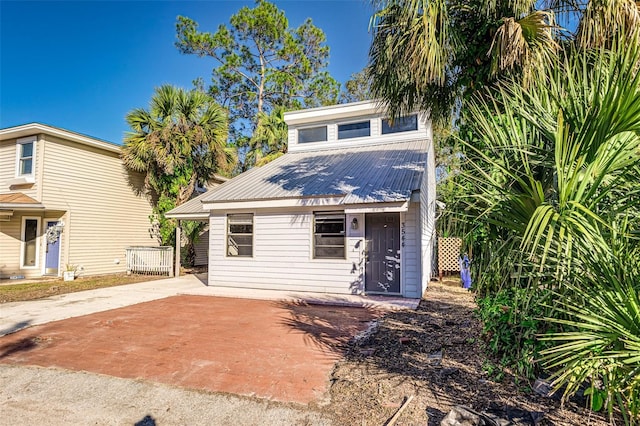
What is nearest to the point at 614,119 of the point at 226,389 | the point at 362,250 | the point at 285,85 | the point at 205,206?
the point at 226,389

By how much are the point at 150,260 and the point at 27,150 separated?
611 cm

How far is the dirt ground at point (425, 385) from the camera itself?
9.81ft

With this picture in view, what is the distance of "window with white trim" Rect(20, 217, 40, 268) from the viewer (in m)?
13.2

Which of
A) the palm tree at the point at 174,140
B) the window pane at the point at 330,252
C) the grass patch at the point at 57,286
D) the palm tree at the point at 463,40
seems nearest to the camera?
the palm tree at the point at 463,40

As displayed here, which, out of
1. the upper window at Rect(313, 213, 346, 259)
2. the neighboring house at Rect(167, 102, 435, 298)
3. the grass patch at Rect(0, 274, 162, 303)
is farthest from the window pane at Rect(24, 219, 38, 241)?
the upper window at Rect(313, 213, 346, 259)

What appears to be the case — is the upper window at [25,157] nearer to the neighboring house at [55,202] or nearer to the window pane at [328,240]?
the neighboring house at [55,202]

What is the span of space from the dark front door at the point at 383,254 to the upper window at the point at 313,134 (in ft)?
19.6

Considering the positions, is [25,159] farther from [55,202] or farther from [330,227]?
[330,227]

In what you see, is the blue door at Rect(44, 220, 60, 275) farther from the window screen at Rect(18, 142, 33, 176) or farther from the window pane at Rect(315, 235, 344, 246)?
the window pane at Rect(315, 235, 344, 246)

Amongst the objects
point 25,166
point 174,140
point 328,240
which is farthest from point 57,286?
point 328,240

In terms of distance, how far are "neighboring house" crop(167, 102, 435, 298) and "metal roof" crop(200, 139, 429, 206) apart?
0.03 m

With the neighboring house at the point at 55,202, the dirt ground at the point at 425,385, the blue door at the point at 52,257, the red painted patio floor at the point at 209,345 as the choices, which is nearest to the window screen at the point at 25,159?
the neighboring house at the point at 55,202

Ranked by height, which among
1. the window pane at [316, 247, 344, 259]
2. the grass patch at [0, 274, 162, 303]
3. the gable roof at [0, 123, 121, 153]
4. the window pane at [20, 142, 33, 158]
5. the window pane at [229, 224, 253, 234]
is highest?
the gable roof at [0, 123, 121, 153]

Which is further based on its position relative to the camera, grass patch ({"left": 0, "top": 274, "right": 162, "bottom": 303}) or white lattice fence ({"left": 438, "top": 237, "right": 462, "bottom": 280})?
white lattice fence ({"left": 438, "top": 237, "right": 462, "bottom": 280})
